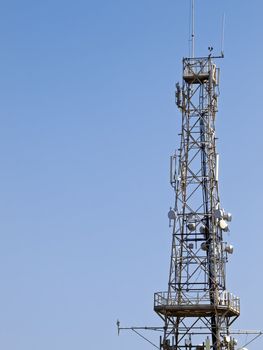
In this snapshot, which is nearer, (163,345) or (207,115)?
(163,345)

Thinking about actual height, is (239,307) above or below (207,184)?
below

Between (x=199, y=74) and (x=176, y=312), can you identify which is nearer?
(x=176, y=312)

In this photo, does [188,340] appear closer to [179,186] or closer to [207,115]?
[179,186]

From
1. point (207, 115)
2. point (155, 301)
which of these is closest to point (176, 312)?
point (155, 301)

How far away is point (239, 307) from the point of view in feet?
298

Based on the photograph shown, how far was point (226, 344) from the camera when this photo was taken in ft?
290

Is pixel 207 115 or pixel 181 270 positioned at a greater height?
pixel 207 115

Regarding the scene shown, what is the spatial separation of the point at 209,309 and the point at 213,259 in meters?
5.09

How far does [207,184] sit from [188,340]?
14450mm

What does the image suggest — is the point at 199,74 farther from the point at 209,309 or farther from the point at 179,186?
the point at 209,309

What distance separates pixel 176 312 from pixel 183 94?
2058 centimetres

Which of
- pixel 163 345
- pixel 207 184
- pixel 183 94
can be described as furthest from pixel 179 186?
pixel 163 345

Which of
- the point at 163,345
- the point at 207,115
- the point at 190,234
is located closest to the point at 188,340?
the point at 163,345

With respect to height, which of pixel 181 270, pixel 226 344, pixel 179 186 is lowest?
pixel 226 344
